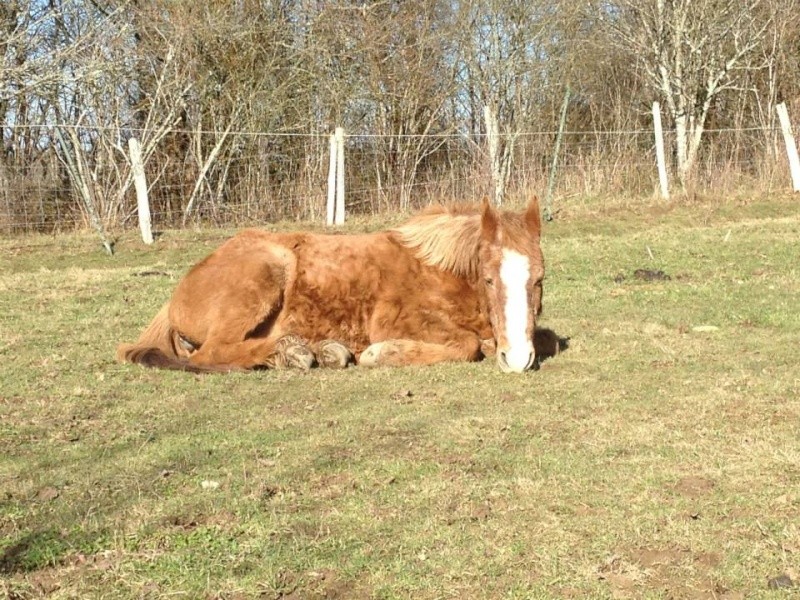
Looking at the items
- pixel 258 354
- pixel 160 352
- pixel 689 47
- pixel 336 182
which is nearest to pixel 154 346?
pixel 160 352

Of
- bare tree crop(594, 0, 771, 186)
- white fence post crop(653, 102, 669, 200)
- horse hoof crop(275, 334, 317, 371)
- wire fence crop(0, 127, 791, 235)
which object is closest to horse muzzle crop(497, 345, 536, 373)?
horse hoof crop(275, 334, 317, 371)

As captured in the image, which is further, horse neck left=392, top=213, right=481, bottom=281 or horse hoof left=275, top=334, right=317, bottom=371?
horse neck left=392, top=213, right=481, bottom=281

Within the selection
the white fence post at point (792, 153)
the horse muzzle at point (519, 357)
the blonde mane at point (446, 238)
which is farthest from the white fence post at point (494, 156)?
the horse muzzle at point (519, 357)

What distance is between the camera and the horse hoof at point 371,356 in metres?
6.72

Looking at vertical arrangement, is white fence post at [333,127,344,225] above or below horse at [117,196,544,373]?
above

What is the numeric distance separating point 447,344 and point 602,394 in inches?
62.1

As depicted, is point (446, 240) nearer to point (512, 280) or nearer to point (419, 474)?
point (512, 280)

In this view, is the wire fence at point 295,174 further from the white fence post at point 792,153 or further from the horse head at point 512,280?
the horse head at point 512,280

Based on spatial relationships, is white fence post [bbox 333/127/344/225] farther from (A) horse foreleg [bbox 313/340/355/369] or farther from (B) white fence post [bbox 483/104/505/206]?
(A) horse foreleg [bbox 313/340/355/369]

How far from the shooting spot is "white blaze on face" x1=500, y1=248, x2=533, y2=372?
236 inches

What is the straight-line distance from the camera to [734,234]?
14.2 m

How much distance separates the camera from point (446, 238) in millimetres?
7090

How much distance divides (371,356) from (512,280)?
1.34 meters

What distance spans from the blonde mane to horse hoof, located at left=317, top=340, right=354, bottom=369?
1.06 metres
